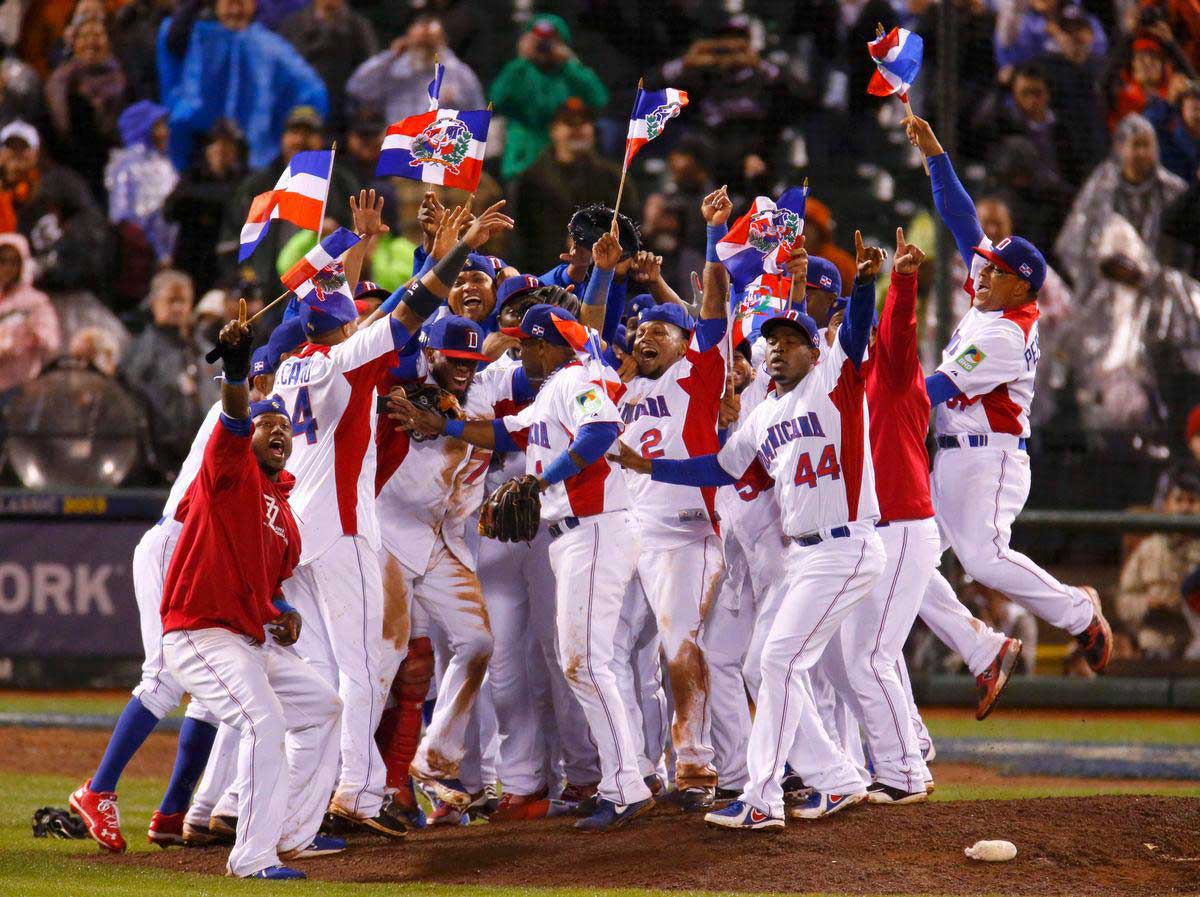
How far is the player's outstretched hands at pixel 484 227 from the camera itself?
19.7 ft

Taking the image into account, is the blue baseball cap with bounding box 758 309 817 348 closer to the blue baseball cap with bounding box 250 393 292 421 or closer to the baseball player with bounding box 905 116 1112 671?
the baseball player with bounding box 905 116 1112 671

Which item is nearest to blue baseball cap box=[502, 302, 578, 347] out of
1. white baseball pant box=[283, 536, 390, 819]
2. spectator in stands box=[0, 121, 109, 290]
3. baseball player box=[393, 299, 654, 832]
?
baseball player box=[393, 299, 654, 832]

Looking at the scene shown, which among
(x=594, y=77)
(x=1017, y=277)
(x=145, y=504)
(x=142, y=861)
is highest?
(x=594, y=77)

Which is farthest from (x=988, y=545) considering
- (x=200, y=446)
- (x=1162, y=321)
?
(x=1162, y=321)

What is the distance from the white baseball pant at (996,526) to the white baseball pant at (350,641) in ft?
7.95

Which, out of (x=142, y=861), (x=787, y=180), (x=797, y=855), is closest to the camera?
(x=797, y=855)

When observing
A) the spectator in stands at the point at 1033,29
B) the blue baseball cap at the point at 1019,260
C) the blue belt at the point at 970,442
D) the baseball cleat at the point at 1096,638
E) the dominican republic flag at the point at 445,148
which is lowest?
the baseball cleat at the point at 1096,638

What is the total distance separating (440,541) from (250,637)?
49.5 inches

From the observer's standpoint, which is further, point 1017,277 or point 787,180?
point 787,180

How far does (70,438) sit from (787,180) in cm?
532

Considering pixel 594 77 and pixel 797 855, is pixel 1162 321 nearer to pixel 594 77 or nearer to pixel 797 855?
pixel 594 77

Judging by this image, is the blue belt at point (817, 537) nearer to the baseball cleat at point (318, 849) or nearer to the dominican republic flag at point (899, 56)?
the dominican republic flag at point (899, 56)

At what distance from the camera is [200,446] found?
628cm

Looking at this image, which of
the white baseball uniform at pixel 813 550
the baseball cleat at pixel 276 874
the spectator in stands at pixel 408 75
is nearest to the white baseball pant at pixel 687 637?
the white baseball uniform at pixel 813 550
